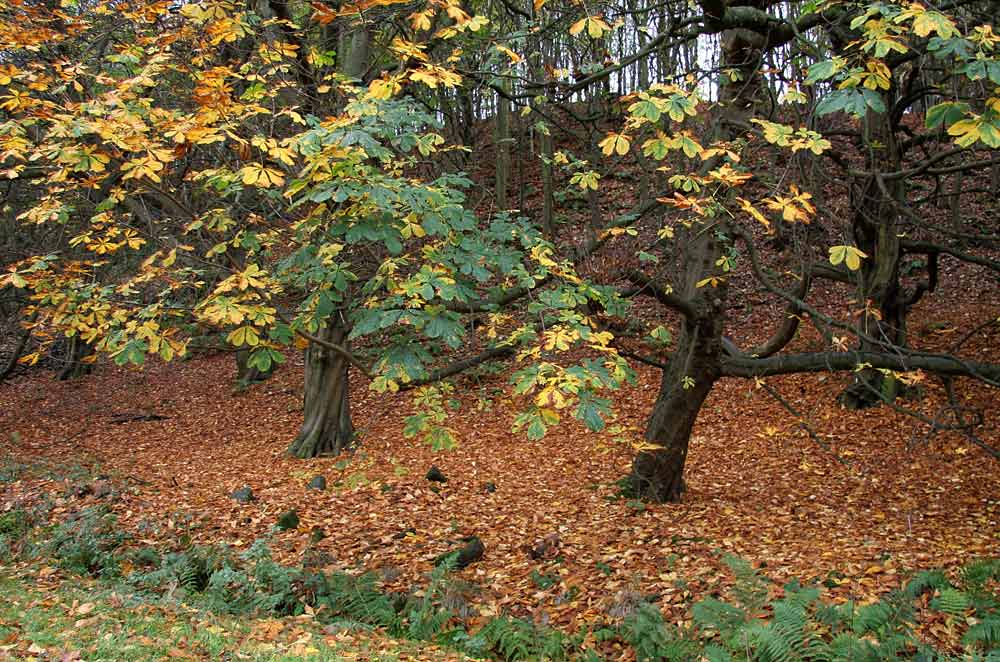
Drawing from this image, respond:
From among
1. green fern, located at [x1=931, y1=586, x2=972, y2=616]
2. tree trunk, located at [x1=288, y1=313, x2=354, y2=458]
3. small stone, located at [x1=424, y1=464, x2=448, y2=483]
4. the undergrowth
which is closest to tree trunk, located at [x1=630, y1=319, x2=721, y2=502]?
the undergrowth

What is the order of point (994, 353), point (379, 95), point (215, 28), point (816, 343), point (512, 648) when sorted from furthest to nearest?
point (816, 343) → point (994, 353) → point (215, 28) → point (512, 648) → point (379, 95)

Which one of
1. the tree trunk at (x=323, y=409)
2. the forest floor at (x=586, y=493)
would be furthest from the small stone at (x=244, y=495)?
the tree trunk at (x=323, y=409)

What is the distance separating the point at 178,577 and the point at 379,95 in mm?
4340

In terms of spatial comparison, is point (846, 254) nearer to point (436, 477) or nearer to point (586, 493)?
point (586, 493)

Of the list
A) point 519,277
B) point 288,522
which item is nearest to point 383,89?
point 519,277

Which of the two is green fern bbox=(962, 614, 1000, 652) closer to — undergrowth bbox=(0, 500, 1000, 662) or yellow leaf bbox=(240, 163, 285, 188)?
undergrowth bbox=(0, 500, 1000, 662)

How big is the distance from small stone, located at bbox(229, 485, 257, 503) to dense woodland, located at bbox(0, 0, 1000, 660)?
1.26ft

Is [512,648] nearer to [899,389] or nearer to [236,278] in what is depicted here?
[236,278]

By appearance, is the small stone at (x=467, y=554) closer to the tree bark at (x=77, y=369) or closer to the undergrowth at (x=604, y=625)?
the undergrowth at (x=604, y=625)

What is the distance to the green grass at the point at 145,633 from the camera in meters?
3.75

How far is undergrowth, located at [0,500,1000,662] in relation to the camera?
391 cm

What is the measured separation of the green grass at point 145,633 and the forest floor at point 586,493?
1175mm

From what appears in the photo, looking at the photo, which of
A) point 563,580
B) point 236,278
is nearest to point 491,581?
point 563,580

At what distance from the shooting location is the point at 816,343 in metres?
11.7
